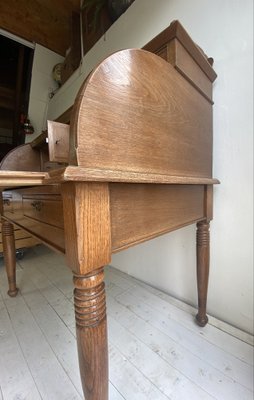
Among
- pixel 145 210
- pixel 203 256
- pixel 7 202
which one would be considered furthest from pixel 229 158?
pixel 7 202

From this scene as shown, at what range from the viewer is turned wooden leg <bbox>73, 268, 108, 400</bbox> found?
35 centimetres

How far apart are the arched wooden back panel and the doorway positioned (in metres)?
2.13

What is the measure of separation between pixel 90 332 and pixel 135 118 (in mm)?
429

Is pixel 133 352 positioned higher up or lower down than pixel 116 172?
lower down

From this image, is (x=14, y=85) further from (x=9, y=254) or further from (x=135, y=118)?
(x=135, y=118)

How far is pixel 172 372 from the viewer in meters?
0.63

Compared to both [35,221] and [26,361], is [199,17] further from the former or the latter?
[26,361]

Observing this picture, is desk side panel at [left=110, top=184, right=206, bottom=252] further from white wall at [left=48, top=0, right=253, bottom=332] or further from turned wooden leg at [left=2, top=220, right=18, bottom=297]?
turned wooden leg at [left=2, top=220, right=18, bottom=297]

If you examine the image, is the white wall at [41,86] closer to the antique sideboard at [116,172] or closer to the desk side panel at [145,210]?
the antique sideboard at [116,172]

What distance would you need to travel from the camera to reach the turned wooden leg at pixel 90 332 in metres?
0.35

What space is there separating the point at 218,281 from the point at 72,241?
75cm

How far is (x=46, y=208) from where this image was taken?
0.50 meters


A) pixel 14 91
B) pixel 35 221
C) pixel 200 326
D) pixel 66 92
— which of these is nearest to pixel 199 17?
pixel 35 221

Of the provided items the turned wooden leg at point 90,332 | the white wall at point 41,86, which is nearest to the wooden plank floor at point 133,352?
the turned wooden leg at point 90,332
